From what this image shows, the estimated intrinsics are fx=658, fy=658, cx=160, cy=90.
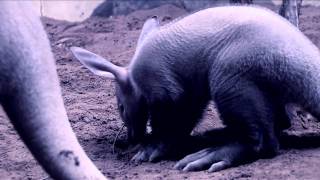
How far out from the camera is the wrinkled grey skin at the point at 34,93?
2.93m

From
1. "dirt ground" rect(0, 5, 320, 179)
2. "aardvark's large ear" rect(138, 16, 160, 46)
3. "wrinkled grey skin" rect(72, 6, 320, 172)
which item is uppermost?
"aardvark's large ear" rect(138, 16, 160, 46)

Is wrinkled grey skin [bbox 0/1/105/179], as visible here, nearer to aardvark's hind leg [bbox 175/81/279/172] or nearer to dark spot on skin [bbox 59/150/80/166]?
dark spot on skin [bbox 59/150/80/166]

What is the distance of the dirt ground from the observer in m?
4.23

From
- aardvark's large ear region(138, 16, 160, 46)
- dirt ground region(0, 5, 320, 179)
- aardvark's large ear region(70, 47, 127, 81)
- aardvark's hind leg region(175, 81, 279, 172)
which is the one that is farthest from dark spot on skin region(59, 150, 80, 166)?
aardvark's large ear region(138, 16, 160, 46)

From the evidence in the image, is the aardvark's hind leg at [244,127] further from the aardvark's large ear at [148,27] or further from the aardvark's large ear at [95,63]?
the aardvark's large ear at [148,27]

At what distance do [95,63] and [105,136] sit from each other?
28.6 inches

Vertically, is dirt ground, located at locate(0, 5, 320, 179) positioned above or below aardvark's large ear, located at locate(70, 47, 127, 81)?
below

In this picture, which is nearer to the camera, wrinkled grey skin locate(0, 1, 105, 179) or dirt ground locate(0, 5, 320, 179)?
wrinkled grey skin locate(0, 1, 105, 179)

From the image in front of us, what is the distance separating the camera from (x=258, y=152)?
446 centimetres

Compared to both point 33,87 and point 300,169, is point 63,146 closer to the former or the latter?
point 33,87

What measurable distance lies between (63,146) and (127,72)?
2140 mm

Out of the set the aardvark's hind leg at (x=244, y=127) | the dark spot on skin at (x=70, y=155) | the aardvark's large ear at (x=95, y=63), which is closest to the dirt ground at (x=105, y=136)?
the aardvark's hind leg at (x=244, y=127)

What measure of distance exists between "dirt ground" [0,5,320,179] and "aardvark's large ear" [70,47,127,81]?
605mm

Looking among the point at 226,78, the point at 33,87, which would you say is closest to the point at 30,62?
the point at 33,87
